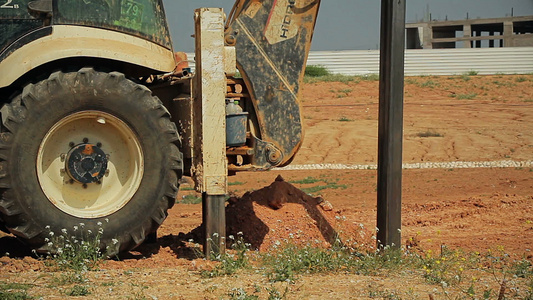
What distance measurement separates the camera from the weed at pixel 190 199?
35.9 feet

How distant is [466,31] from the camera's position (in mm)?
49344

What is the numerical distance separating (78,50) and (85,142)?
79 cm

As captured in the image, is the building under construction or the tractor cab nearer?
the tractor cab

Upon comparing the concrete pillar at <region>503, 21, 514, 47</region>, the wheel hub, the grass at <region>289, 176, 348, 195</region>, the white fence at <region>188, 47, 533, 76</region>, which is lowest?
the grass at <region>289, 176, 348, 195</region>

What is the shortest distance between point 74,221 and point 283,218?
88.6 inches

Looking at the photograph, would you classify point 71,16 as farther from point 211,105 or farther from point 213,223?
point 213,223

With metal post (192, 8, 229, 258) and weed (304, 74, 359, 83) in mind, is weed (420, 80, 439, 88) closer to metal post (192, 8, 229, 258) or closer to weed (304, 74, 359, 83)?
weed (304, 74, 359, 83)

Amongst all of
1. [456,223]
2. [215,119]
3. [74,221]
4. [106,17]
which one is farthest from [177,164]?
[456,223]

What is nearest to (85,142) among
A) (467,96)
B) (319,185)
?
(319,185)

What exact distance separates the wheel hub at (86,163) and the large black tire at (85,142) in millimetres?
92

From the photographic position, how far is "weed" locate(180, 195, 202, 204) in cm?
1095

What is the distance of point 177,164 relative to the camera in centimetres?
648

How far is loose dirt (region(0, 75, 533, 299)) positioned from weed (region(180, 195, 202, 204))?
0.21 metres

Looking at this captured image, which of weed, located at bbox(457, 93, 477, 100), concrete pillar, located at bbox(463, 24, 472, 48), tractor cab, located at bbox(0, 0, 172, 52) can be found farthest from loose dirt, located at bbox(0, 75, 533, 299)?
concrete pillar, located at bbox(463, 24, 472, 48)
